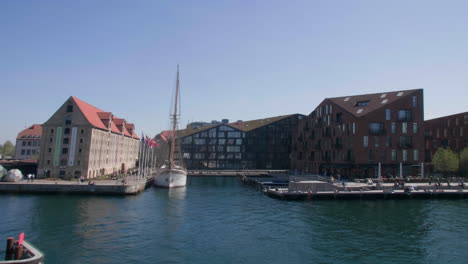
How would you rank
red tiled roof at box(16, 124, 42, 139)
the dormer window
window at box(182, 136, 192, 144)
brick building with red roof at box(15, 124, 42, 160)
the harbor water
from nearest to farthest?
the harbor water, the dormer window, brick building with red roof at box(15, 124, 42, 160), red tiled roof at box(16, 124, 42, 139), window at box(182, 136, 192, 144)

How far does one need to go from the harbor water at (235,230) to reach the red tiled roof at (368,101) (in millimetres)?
29878

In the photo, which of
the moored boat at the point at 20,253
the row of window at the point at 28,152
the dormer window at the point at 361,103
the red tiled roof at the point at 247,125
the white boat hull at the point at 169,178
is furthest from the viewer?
the red tiled roof at the point at 247,125

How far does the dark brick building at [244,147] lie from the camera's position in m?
126

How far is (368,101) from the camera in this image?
82750 mm

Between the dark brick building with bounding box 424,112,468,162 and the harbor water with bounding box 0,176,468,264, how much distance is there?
4822cm

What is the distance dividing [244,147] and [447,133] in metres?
68.0

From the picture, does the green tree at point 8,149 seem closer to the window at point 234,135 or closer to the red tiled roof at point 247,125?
the red tiled roof at point 247,125

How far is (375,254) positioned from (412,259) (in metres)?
2.81

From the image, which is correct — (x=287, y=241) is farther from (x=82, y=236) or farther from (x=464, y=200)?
(x=464, y=200)

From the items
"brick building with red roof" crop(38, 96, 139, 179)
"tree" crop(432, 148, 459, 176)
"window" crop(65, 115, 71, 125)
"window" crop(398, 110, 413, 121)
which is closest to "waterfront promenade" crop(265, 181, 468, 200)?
"tree" crop(432, 148, 459, 176)

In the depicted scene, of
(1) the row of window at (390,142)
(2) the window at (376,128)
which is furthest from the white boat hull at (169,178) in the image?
(2) the window at (376,128)

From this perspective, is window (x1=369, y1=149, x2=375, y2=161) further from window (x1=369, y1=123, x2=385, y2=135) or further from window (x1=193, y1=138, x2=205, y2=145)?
window (x1=193, y1=138, x2=205, y2=145)

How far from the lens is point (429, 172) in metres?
90.1

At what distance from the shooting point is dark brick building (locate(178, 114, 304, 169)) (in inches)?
4961
